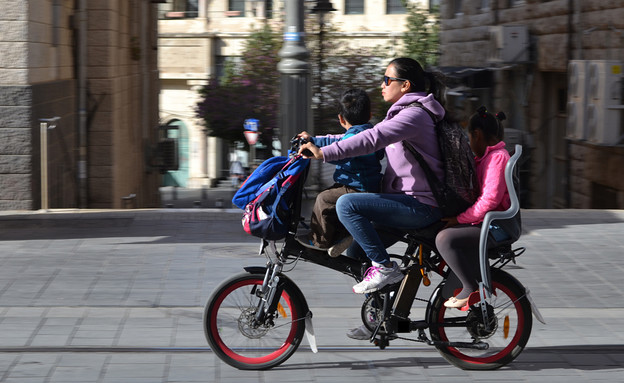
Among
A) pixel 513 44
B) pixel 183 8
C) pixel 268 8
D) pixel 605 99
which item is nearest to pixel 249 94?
pixel 513 44

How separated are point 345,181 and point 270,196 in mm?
434

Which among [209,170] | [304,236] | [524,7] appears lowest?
[209,170]

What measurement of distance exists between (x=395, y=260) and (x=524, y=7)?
14108mm

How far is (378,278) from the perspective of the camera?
5.21m

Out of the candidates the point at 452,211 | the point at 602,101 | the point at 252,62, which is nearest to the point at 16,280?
the point at 452,211

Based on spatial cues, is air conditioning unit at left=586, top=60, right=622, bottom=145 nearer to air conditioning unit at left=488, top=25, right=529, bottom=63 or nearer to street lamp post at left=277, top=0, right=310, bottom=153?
air conditioning unit at left=488, top=25, right=529, bottom=63

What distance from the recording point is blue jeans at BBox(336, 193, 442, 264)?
5.13m

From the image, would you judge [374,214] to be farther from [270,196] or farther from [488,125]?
[488,125]

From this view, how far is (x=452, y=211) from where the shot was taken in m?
5.25

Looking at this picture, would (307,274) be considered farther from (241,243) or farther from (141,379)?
(141,379)

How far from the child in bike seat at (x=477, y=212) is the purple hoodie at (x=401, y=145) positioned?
0.64 feet

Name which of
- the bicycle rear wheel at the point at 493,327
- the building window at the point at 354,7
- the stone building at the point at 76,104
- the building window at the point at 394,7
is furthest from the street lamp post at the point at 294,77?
the building window at the point at 394,7

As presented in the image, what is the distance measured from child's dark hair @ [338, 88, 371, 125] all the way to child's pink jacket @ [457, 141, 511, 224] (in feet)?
2.16

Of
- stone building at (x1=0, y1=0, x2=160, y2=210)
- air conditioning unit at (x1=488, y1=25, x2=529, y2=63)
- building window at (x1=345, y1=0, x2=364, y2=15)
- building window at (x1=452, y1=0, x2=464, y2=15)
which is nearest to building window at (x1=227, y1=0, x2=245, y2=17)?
building window at (x1=345, y1=0, x2=364, y2=15)
